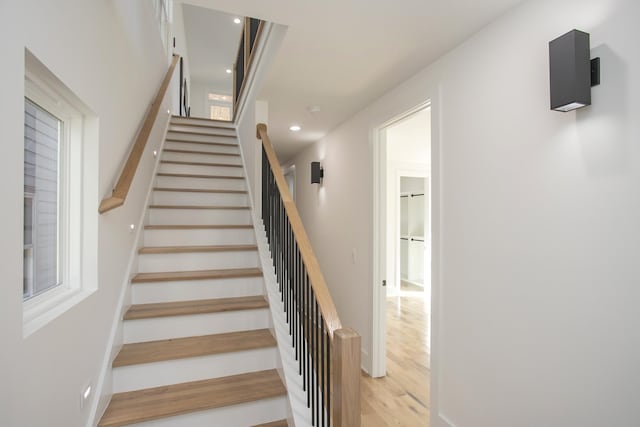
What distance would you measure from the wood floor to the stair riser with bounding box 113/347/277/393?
0.99 meters

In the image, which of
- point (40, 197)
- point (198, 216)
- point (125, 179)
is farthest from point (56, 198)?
point (198, 216)

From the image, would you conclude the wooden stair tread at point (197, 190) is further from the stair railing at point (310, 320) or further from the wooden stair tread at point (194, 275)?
the wooden stair tread at point (194, 275)

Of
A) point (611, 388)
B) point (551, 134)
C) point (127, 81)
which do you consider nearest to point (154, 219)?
point (127, 81)

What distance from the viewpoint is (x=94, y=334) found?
5.11 feet

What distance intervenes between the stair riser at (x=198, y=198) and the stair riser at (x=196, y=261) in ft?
2.74

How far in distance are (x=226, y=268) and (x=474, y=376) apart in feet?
6.40

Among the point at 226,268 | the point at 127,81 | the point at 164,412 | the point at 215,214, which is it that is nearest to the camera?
the point at 164,412

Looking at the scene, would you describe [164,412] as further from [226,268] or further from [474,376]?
[474,376]

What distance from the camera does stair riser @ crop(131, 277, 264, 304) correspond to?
7.44ft

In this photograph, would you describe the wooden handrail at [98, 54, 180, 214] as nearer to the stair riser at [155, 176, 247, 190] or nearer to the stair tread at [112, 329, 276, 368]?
the stair tread at [112, 329, 276, 368]

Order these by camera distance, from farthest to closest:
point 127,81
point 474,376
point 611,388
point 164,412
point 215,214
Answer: point 215,214, point 127,81, point 474,376, point 164,412, point 611,388

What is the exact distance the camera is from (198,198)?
3.31m

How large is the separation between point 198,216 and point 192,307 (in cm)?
109

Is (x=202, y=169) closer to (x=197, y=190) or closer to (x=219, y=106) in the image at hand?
(x=197, y=190)
